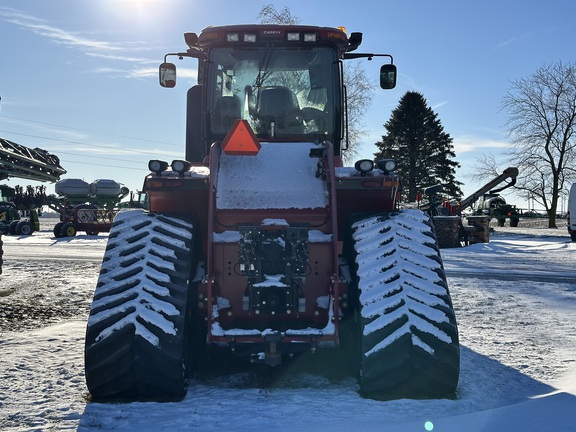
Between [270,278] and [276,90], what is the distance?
2.42m

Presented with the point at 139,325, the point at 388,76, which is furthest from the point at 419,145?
the point at 139,325

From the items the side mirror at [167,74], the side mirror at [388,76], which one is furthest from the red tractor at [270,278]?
the side mirror at [388,76]

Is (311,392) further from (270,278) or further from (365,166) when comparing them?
(365,166)

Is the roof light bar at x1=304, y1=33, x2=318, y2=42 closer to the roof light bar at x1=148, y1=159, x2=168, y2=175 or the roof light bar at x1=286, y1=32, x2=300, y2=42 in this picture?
the roof light bar at x1=286, y1=32, x2=300, y2=42

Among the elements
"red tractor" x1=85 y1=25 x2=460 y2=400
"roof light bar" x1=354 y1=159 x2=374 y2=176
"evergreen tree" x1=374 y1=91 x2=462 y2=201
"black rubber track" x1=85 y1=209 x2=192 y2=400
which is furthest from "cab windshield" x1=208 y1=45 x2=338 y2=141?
"evergreen tree" x1=374 y1=91 x2=462 y2=201

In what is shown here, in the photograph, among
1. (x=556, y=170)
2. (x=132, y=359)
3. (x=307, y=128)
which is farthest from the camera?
(x=556, y=170)

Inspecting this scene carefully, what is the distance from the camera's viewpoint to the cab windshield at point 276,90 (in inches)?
240

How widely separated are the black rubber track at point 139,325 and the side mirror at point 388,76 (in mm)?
3708

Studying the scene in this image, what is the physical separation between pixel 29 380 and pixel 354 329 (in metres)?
2.73

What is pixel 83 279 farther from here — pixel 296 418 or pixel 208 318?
pixel 296 418

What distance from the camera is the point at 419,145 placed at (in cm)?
5294

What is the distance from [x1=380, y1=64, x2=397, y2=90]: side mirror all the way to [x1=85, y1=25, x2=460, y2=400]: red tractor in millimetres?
2338

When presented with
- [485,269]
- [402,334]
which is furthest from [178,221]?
[485,269]

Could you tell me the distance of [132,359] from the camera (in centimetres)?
412
